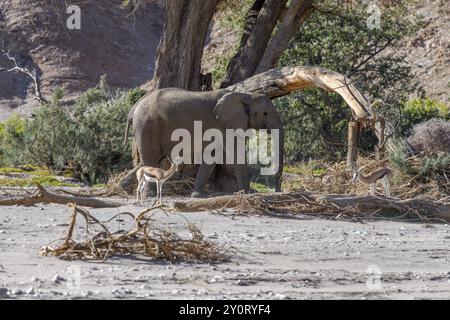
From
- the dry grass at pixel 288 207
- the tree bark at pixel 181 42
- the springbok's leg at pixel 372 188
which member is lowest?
the dry grass at pixel 288 207

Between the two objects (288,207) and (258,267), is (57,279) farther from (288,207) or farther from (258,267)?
(288,207)

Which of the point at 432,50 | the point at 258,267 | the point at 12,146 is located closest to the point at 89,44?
the point at 432,50

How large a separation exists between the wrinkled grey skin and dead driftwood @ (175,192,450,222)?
263 cm

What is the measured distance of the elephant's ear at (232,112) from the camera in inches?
749

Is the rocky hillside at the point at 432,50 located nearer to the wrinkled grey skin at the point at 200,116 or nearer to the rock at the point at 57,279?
the wrinkled grey skin at the point at 200,116

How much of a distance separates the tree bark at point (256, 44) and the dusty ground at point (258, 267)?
7113 mm

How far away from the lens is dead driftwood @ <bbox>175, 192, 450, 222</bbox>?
15.9m

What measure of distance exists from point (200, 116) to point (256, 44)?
11.4 ft

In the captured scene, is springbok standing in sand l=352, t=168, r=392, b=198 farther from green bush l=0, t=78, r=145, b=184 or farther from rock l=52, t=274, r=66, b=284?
green bush l=0, t=78, r=145, b=184

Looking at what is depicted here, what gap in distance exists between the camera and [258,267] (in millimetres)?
11367

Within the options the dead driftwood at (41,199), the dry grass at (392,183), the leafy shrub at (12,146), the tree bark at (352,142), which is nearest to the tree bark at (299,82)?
the tree bark at (352,142)

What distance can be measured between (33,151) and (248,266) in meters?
17.5

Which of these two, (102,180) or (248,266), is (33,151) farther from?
(248,266)

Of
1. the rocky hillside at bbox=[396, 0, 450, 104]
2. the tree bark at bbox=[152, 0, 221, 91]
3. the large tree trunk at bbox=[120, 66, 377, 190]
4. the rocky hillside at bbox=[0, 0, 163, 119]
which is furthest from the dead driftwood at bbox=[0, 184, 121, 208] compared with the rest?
the rocky hillside at bbox=[0, 0, 163, 119]
